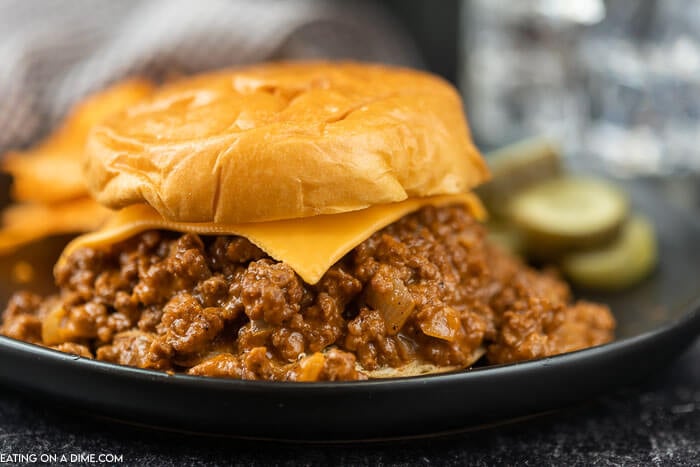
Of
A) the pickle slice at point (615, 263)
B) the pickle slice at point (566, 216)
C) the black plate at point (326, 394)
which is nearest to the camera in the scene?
the black plate at point (326, 394)

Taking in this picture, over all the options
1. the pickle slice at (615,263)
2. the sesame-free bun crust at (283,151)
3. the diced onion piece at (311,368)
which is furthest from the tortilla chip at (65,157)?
the pickle slice at (615,263)

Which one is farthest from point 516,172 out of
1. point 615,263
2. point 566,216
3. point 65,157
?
point 65,157

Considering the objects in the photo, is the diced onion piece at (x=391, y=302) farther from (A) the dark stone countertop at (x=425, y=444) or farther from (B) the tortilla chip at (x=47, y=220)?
(B) the tortilla chip at (x=47, y=220)

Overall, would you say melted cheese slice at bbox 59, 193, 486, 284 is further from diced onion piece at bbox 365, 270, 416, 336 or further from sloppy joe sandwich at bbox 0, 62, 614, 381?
diced onion piece at bbox 365, 270, 416, 336

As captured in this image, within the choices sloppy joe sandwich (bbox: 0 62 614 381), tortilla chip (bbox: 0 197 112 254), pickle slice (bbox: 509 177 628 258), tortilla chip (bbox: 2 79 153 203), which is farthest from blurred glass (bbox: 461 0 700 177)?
tortilla chip (bbox: 0 197 112 254)

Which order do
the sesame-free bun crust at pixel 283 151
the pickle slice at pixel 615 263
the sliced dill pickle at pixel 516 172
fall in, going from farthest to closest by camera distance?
1. the sliced dill pickle at pixel 516 172
2. the pickle slice at pixel 615 263
3. the sesame-free bun crust at pixel 283 151

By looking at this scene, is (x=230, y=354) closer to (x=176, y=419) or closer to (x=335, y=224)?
(x=176, y=419)

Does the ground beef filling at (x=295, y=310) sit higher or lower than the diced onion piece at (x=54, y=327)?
higher
